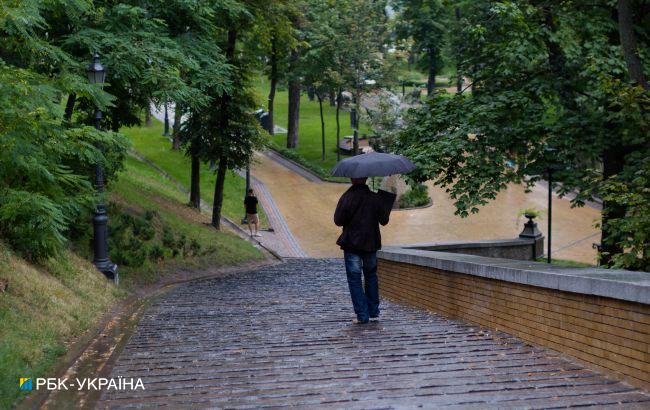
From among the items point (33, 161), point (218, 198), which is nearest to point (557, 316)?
point (33, 161)

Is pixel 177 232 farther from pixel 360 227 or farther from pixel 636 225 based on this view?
pixel 636 225

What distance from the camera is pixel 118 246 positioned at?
59.0ft

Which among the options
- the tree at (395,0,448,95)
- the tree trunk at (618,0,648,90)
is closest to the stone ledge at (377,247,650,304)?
the tree trunk at (618,0,648,90)

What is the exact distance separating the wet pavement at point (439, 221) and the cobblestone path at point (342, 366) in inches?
716

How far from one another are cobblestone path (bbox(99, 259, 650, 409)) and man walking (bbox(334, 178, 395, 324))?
51 cm

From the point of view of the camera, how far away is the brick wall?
236 inches

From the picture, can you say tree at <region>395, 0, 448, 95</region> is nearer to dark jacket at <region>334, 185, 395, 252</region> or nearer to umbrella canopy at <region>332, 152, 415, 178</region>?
umbrella canopy at <region>332, 152, 415, 178</region>

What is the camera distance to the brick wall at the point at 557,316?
6.00 metres

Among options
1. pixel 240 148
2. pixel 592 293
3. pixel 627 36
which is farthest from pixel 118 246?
pixel 592 293

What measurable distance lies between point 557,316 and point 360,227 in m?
2.60

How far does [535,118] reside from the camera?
1533cm

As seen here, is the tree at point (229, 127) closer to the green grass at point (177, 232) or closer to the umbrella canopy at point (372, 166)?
the green grass at point (177, 232)

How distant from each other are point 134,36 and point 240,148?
31.8 ft

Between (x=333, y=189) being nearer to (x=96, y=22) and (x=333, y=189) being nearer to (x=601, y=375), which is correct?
(x=96, y=22)
